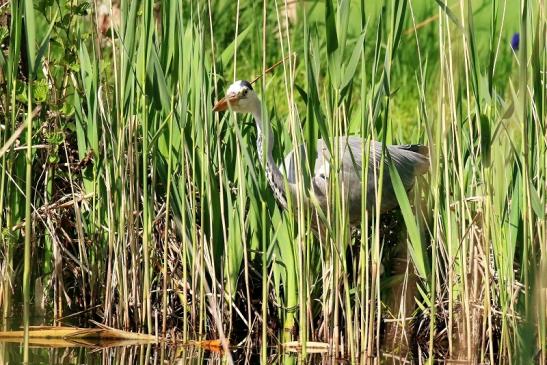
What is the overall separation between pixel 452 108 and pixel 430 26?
360 centimetres

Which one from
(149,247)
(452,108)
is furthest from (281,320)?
(452,108)

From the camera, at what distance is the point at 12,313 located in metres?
4.25

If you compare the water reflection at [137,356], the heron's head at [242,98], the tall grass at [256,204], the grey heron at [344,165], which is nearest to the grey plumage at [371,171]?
the grey heron at [344,165]

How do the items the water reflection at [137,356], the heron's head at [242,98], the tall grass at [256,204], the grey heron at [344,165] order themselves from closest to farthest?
1. the tall grass at [256,204]
2. the water reflection at [137,356]
3. the grey heron at [344,165]
4. the heron's head at [242,98]

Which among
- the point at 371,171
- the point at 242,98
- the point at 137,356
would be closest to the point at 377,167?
the point at 371,171

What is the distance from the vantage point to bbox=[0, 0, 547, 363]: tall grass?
3279 millimetres

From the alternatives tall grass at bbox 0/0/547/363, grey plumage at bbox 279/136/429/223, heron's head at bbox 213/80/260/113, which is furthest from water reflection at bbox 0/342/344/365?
heron's head at bbox 213/80/260/113

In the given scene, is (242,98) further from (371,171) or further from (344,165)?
(371,171)

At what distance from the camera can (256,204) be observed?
3971 mm

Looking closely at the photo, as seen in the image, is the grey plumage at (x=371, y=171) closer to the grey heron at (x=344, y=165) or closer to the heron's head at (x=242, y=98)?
the grey heron at (x=344, y=165)

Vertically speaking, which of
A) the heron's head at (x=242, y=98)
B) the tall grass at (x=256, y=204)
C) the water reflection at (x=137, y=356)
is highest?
the heron's head at (x=242, y=98)

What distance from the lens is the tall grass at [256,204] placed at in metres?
3.28

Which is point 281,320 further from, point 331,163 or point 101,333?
point 331,163

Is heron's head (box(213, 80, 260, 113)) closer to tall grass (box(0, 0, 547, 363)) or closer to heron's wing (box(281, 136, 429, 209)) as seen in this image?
tall grass (box(0, 0, 547, 363))
